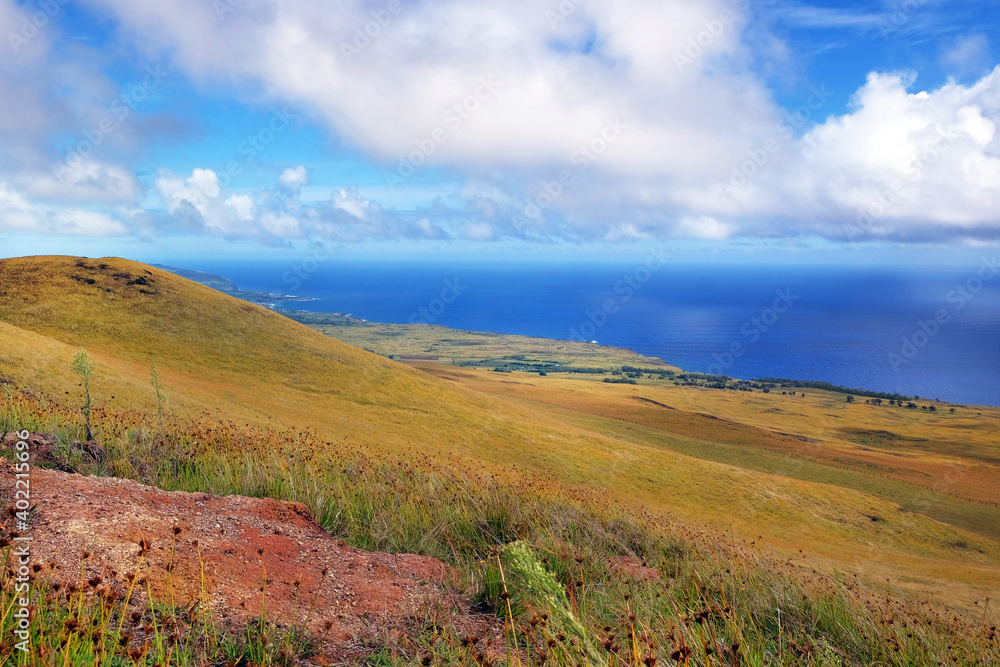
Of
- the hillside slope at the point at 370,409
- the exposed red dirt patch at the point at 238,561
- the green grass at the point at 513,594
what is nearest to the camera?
the green grass at the point at 513,594

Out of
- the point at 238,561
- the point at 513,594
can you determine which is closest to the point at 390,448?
the point at 238,561

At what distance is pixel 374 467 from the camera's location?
1054 centimetres

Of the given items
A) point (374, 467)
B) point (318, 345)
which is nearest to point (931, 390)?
point (318, 345)

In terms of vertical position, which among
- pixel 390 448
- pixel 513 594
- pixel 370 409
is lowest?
pixel 390 448

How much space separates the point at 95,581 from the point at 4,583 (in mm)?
1039

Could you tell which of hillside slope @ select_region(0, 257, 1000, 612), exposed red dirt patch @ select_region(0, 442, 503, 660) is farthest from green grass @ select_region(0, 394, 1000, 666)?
hillside slope @ select_region(0, 257, 1000, 612)

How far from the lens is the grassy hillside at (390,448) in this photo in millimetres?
8047

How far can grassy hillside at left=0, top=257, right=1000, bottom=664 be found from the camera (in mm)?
8047

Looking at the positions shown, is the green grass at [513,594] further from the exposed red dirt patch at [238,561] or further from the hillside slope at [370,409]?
the hillside slope at [370,409]

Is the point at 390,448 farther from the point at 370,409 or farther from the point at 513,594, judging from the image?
the point at 513,594

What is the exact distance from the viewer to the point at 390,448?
1722cm

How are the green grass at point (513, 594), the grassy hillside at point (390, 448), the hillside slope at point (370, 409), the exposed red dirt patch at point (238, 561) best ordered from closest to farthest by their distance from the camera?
the green grass at point (513, 594)
the exposed red dirt patch at point (238, 561)
the grassy hillside at point (390, 448)
the hillside slope at point (370, 409)

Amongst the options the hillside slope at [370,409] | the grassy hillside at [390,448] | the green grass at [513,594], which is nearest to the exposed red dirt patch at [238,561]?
the green grass at [513,594]

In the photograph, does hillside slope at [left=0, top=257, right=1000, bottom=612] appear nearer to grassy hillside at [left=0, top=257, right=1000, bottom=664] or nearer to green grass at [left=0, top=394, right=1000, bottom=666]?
grassy hillside at [left=0, top=257, right=1000, bottom=664]
